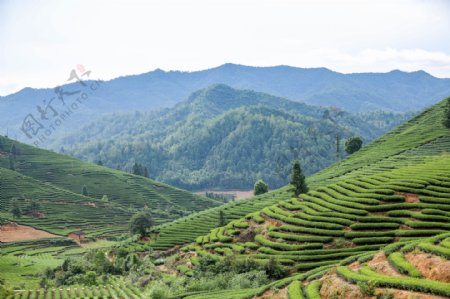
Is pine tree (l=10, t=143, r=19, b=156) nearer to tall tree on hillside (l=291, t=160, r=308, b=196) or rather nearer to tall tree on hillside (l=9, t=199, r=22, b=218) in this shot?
tall tree on hillside (l=9, t=199, r=22, b=218)

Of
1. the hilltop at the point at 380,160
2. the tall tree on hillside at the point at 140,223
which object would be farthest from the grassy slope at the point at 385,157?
the tall tree on hillside at the point at 140,223

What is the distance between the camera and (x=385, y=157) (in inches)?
3553

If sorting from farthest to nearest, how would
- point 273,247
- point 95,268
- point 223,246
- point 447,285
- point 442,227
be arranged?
point 95,268 → point 223,246 → point 273,247 → point 442,227 → point 447,285

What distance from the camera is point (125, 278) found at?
214 ft

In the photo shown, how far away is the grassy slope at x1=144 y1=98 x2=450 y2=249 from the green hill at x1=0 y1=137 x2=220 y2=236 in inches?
2015

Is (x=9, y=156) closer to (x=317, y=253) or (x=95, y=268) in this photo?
(x=95, y=268)

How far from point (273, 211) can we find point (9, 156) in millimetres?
→ 153348

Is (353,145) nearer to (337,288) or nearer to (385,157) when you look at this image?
(385,157)

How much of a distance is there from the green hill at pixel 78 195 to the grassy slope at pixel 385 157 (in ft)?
168

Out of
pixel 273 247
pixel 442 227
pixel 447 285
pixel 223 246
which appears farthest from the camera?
pixel 223 246

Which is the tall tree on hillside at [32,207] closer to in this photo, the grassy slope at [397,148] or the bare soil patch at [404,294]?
the grassy slope at [397,148]

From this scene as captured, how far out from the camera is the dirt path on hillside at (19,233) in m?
117

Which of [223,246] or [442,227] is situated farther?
[223,246]

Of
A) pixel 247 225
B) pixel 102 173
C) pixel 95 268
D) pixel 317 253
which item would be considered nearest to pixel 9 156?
pixel 102 173
